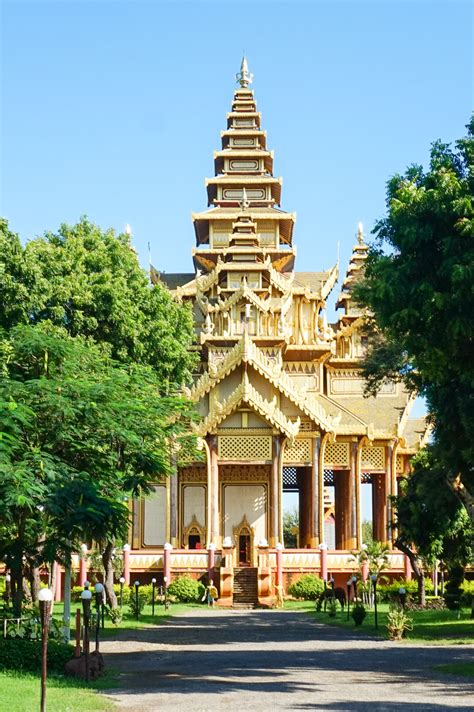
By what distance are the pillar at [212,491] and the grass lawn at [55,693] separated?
86.9ft

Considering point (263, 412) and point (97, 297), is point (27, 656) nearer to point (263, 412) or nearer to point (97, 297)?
point (97, 297)

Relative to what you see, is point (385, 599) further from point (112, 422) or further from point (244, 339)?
point (112, 422)

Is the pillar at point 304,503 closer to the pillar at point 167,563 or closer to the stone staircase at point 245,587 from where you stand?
the stone staircase at point 245,587

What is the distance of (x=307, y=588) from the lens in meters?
42.5

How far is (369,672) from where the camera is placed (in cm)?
1886

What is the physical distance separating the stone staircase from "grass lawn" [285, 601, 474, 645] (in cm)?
307

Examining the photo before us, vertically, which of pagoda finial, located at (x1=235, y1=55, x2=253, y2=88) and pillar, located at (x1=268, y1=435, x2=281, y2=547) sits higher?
pagoda finial, located at (x1=235, y1=55, x2=253, y2=88)

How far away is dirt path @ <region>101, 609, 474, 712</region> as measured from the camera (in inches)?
602

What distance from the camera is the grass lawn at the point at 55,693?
47.8ft

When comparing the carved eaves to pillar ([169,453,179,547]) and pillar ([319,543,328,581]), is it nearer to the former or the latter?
pillar ([169,453,179,547])

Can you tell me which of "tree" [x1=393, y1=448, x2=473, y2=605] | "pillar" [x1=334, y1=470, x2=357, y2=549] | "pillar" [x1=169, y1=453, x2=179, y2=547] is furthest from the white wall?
"tree" [x1=393, y1=448, x2=473, y2=605]

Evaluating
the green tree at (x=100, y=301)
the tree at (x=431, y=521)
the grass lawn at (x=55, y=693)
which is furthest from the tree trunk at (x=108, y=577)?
the grass lawn at (x=55, y=693)

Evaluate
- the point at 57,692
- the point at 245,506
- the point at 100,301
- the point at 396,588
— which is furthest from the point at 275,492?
the point at 57,692

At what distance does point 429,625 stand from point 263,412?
1669 cm
